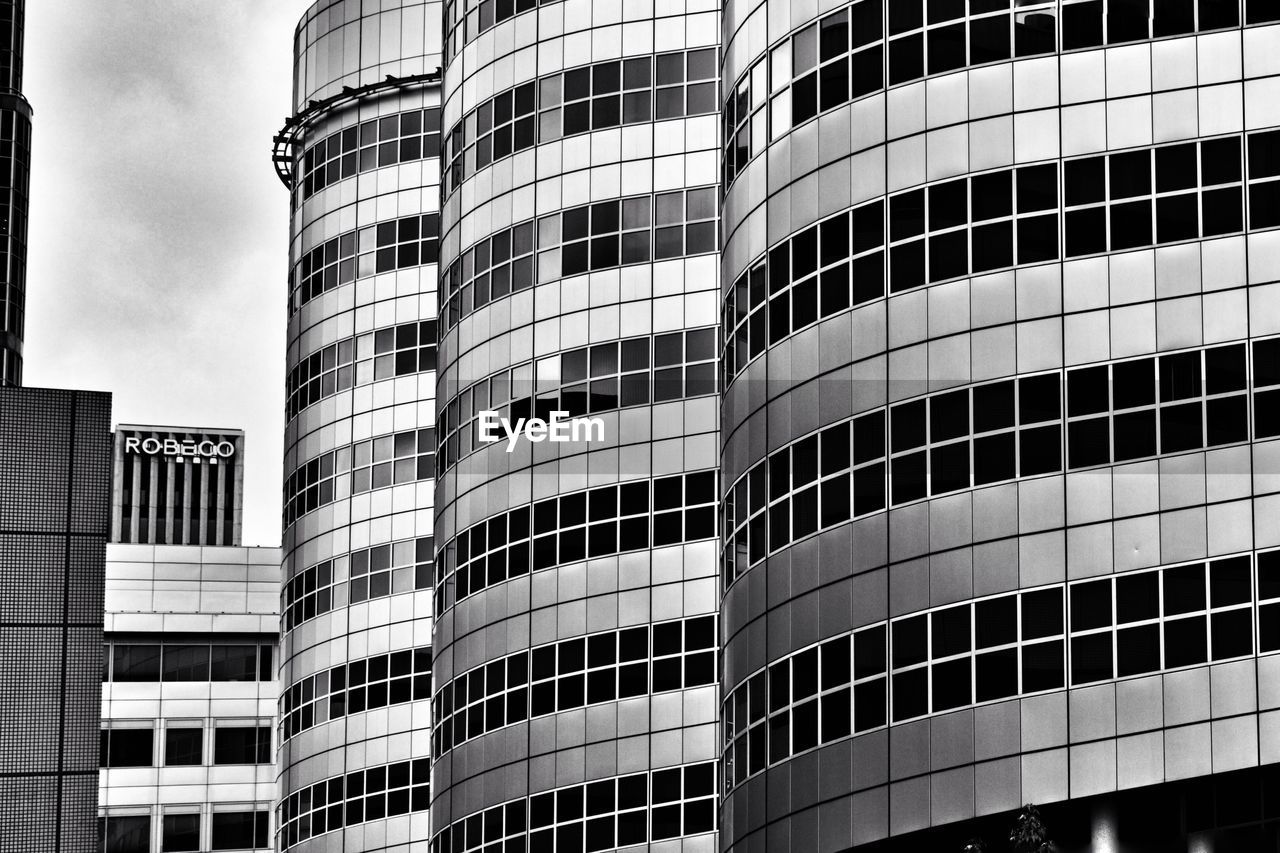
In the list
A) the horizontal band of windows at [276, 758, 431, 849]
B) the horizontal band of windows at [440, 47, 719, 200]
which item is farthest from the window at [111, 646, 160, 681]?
the horizontal band of windows at [440, 47, 719, 200]

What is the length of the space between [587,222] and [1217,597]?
31.5 meters

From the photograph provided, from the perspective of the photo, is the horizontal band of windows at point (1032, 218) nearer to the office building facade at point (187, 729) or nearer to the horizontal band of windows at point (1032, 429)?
the horizontal band of windows at point (1032, 429)

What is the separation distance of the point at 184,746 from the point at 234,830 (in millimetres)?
5164

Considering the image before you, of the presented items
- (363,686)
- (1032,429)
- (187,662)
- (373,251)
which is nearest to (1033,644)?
(1032,429)

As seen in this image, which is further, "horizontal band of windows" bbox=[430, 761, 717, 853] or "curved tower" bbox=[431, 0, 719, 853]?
"curved tower" bbox=[431, 0, 719, 853]

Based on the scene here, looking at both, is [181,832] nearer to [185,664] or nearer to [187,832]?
[187,832]

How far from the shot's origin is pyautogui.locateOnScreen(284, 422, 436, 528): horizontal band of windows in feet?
315

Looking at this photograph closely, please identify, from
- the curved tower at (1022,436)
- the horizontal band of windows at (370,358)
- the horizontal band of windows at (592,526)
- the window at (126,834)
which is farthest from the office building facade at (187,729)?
the curved tower at (1022,436)

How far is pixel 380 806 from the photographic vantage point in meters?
93.6

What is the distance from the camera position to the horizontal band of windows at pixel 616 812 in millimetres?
72375

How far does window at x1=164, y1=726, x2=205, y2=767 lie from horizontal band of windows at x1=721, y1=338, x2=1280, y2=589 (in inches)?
2826

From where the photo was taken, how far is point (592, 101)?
78312 mm

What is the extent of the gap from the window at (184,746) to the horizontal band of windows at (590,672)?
48390 millimetres

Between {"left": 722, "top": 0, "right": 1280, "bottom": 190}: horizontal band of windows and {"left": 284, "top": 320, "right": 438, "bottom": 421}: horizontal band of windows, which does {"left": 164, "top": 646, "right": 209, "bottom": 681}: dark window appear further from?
{"left": 722, "top": 0, "right": 1280, "bottom": 190}: horizontal band of windows
